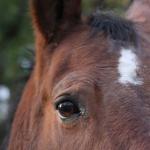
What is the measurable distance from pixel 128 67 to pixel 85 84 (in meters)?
0.33

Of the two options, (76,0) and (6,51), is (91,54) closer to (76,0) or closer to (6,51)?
(76,0)

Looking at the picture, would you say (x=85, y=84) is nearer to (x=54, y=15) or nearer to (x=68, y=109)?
(x=68, y=109)

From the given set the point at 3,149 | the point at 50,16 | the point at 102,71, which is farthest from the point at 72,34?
the point at 3,149

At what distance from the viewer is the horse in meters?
3.59

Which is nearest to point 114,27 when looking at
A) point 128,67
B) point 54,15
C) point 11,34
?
point 128,67

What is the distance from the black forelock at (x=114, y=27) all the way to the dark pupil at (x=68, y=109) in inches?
24.4

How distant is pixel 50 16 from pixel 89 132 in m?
1.07

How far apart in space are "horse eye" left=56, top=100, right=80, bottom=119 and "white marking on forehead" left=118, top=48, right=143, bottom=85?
368mm

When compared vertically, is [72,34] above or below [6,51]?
below

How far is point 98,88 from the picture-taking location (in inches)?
147

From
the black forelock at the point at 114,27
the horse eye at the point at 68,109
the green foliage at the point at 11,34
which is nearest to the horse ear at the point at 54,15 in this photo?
the black forelock at the point at 114,27

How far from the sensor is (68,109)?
380 centimetres

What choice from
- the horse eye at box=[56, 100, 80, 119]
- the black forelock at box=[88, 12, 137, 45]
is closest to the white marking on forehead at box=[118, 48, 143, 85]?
the black forelock at box=[88, 12, 137, 45]

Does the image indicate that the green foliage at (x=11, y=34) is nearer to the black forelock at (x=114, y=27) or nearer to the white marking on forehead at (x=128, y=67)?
the black forelock at (x=114, y=27)
